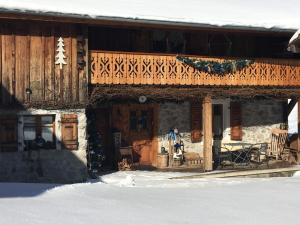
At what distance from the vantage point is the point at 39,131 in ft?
43.9

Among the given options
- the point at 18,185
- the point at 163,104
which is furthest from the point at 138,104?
the point at 18,185

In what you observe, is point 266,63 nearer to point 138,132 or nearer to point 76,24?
point 138,132

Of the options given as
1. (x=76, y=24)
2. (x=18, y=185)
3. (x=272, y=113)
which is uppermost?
(x=76, y=24)

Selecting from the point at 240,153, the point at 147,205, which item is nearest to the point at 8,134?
the point at 147,205

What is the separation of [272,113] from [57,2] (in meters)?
9.94

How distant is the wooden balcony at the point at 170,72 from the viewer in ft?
45.3

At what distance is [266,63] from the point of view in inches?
634

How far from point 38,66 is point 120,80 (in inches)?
94.1

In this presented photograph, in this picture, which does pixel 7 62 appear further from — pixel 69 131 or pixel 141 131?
pixel 141 131

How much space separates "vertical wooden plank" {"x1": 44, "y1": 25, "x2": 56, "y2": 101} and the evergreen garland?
387cm

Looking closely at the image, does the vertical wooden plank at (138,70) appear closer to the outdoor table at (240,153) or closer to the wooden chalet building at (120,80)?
the wooden chalet building at (120,80)

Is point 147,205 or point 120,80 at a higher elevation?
point 120,80

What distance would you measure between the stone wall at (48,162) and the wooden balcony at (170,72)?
1.45 metres

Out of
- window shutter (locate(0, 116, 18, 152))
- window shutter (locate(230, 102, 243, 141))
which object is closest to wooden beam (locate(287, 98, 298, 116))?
window shutter (locate(230, 102, 243, 141))
